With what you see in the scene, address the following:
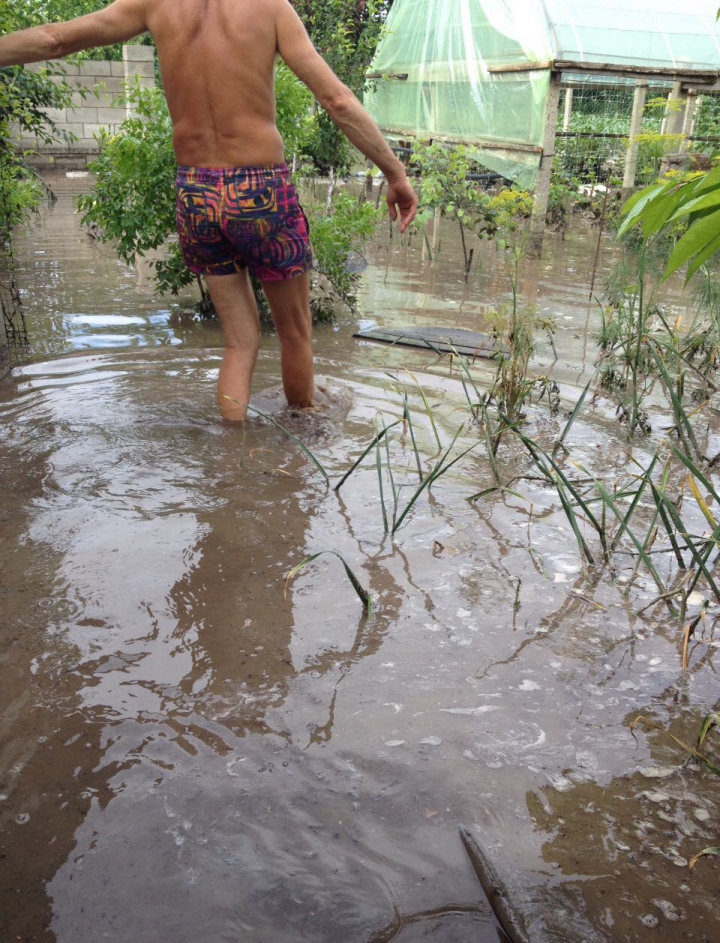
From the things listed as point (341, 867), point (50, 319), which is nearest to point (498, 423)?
point (341, 867)

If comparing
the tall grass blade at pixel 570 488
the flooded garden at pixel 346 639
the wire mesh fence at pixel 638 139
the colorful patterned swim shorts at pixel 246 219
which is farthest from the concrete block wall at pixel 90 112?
the tall grass blade at pixel 570 488

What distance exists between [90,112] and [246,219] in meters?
14.5

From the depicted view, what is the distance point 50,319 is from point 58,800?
15.0ft

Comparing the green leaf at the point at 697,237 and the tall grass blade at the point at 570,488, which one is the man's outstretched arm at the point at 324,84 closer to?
the tall grass blade at the point at 570,488

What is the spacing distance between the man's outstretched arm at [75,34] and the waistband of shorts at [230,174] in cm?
56

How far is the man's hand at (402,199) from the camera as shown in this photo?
3412 millimetres

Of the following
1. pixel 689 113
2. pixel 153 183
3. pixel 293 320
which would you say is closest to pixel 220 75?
pixel 293 320

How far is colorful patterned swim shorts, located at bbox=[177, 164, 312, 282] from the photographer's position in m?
3.41

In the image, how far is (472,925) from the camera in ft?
4.92

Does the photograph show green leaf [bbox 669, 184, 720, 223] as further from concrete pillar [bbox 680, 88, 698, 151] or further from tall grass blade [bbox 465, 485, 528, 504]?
concrete pillar [bbox 680, 88, 698, 151]

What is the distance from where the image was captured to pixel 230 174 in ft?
11.1

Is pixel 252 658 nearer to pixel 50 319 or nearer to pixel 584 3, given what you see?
pixel 50 319

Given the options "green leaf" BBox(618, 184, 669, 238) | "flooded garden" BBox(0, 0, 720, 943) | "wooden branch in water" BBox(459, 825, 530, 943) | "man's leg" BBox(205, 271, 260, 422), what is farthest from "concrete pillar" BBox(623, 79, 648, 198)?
"wooden branch in water" BBox(459, 825, 530, 943)

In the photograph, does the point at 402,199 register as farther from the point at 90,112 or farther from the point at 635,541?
the point at 90,112
